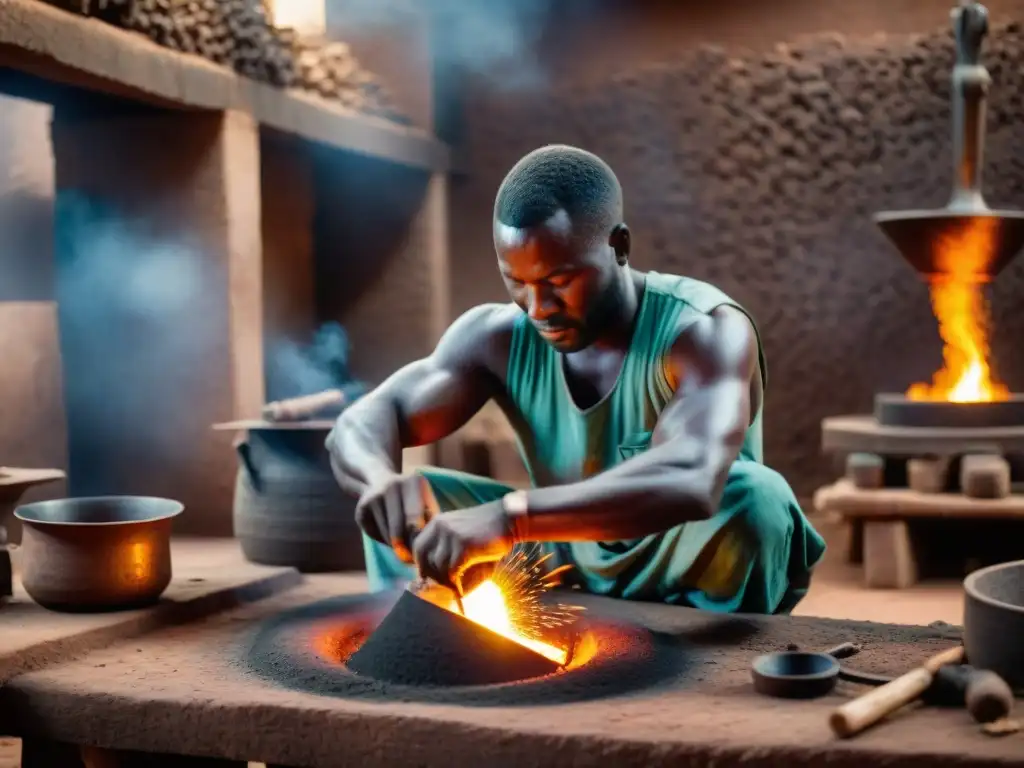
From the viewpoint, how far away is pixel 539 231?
8.53 ft

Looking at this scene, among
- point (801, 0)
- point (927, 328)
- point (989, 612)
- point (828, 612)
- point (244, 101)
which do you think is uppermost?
point (801, 0)

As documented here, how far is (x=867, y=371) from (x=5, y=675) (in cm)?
565

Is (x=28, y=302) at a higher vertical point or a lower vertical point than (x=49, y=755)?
higher

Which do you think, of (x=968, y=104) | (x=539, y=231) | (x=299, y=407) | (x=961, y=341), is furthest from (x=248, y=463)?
(x=968, y=104)

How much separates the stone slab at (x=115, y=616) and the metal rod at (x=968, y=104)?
385 centimetres

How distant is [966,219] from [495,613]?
369 centimetres

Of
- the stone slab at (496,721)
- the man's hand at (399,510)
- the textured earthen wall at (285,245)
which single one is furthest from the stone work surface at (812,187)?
the man's hand at (399,510)

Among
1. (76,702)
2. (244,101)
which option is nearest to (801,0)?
(244,101)

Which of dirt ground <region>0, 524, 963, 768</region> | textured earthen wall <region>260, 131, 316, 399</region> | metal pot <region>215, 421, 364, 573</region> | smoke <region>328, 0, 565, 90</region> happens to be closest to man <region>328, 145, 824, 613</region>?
metal pot <region>215, 421, 364, 573</region>

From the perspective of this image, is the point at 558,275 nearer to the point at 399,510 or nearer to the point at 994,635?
the point at 399,510

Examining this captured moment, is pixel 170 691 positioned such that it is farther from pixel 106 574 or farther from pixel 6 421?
pixel 6 421

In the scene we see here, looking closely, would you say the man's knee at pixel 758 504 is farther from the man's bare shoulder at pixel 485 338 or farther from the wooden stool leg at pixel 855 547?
the wooden stool leg at pixel 855 547

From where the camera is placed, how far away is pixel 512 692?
229 centimetres

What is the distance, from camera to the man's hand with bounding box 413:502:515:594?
2408 mm
